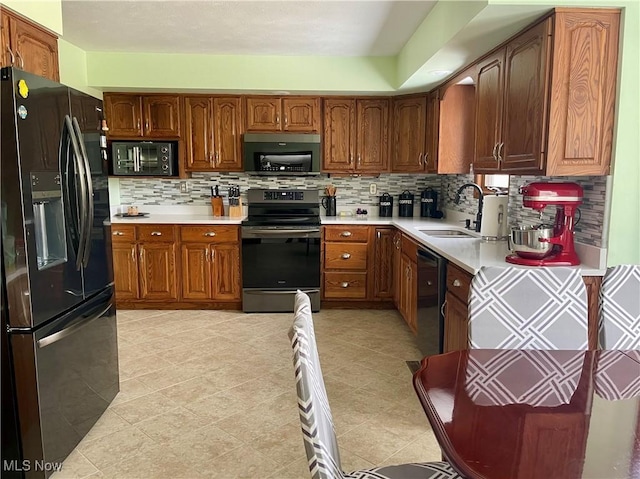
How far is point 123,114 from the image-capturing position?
453 centimetres

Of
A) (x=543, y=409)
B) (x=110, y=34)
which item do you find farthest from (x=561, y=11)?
(x=110, y=34)

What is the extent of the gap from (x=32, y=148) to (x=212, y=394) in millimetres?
1707

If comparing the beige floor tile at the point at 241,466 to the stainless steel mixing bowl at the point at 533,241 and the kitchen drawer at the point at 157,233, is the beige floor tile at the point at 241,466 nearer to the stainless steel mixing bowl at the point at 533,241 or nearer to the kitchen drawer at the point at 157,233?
the stainless steel mixing bowl at the point at 533,241

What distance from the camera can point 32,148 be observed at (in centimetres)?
188

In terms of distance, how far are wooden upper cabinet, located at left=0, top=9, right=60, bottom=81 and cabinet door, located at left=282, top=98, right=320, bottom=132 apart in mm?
2165

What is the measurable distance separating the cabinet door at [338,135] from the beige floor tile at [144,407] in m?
2.77

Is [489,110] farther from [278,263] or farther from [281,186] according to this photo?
[281,186]

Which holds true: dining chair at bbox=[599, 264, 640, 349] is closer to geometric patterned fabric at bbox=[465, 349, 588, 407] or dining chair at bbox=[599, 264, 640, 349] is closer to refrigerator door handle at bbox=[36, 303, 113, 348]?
geometric patterned fabric at bbox=[465, 349, 588, 407]

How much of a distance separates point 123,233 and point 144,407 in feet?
7.32

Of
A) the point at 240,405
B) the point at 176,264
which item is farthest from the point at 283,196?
the point at 240,405

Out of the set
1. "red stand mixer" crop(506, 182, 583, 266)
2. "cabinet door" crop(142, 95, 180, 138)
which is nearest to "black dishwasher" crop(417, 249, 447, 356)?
"red stand mixer" crop(506, 182, 583, 266)

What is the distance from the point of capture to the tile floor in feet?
Result: 7.09

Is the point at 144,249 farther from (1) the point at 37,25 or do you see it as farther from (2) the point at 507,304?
(2) the point at 507,304

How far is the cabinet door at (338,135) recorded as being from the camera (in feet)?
15.2
